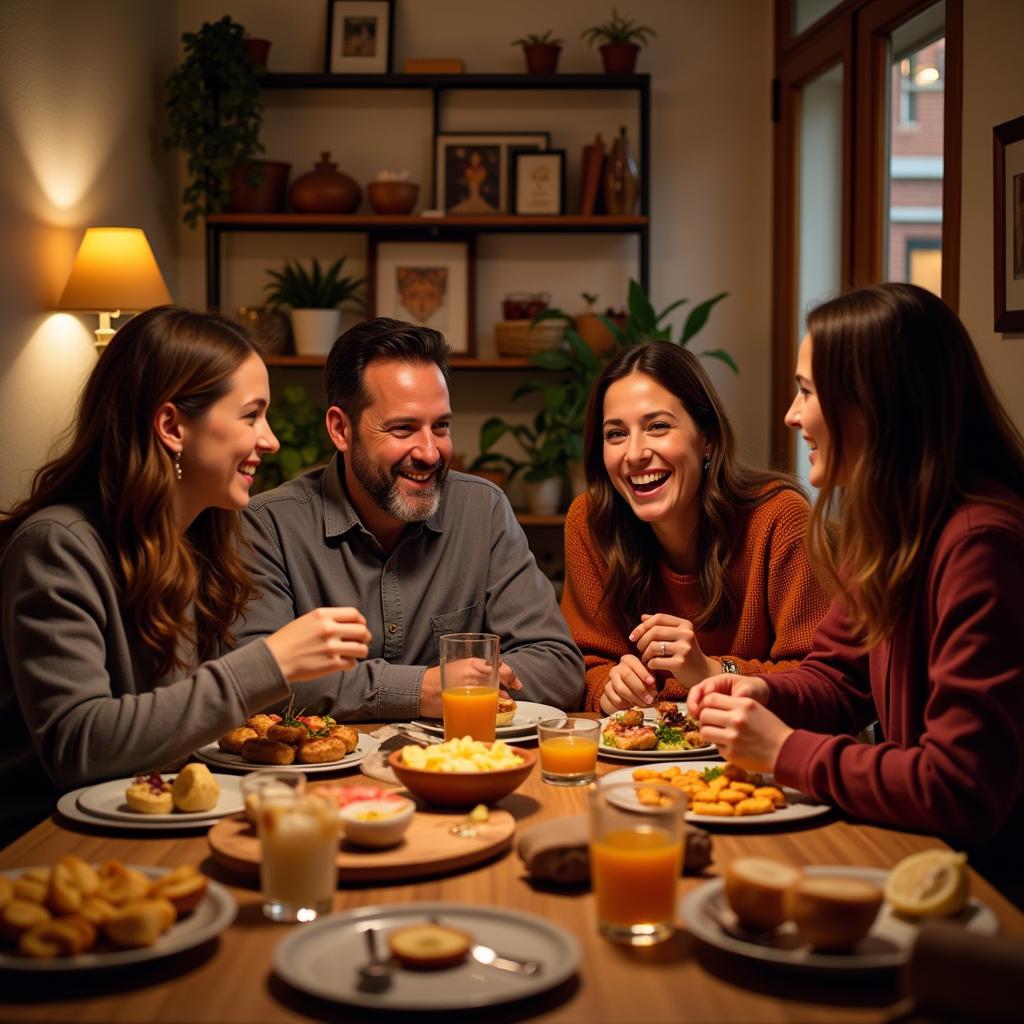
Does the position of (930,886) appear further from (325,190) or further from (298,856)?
(325,190)

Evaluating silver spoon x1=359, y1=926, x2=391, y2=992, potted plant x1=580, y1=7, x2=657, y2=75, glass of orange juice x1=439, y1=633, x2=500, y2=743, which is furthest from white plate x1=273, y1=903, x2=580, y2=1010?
potted plant x1=580, y1=7, x2=657, y2=75

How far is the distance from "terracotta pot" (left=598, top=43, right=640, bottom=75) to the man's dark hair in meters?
2.56

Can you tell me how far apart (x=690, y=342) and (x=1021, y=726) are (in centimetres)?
374

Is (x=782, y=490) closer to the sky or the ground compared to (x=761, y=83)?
closer to the ground

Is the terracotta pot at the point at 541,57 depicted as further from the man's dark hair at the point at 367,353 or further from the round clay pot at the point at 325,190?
the man's dark hair at the point at 367,353

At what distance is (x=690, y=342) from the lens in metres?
5.09

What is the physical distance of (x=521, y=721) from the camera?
202 centimetres

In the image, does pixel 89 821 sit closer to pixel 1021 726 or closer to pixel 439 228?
pixel 1021 726

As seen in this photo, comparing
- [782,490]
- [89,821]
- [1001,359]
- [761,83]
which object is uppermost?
[761,83]

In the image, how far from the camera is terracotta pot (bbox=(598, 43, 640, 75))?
15.7ft

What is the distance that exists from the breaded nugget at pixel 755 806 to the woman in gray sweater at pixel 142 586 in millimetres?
537

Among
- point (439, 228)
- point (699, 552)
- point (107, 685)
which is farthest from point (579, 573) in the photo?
point (439, 228)

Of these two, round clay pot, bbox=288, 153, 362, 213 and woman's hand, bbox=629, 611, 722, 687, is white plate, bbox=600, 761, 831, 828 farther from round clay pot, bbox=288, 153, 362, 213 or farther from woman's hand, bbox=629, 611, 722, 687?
round clay pot, bbox=288, 153, 362, 213

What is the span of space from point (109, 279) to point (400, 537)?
1664 millimetres
